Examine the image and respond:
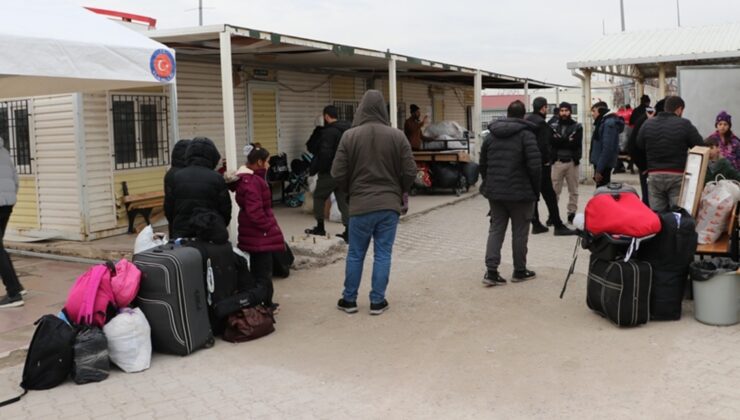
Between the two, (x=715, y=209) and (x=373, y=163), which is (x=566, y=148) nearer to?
(x=715, y=209)

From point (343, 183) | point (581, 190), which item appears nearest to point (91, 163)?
point (343, 183)

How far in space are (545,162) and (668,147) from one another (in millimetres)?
2135

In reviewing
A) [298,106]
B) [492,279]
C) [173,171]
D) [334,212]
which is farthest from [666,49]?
[173,171]

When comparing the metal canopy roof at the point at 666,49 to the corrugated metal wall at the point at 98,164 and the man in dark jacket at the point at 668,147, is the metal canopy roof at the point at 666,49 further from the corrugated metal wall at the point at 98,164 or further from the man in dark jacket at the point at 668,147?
the corrugated metal wall at the point at 98,164

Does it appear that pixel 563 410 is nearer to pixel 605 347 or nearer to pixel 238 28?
pixel 605 347

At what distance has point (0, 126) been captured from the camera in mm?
9875

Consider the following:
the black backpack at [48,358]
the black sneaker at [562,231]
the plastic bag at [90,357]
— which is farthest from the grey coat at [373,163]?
the black sneaker at [562,231]

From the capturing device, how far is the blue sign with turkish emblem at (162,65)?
669 centimetres

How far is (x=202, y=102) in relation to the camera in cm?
1138

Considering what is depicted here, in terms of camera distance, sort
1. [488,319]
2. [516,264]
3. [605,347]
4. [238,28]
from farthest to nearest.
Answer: [238,28]
[516,264]
[488,319]
[605,347]

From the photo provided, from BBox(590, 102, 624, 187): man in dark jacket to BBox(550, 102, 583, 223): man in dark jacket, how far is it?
0.33 metres

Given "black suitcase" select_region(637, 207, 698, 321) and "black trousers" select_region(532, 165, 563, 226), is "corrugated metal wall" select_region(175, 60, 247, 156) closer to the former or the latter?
"black trousers" select_region(532, 165, 563, 226)

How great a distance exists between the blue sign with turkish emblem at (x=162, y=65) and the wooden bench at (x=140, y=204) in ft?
10.6

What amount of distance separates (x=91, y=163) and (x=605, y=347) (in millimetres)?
6782
